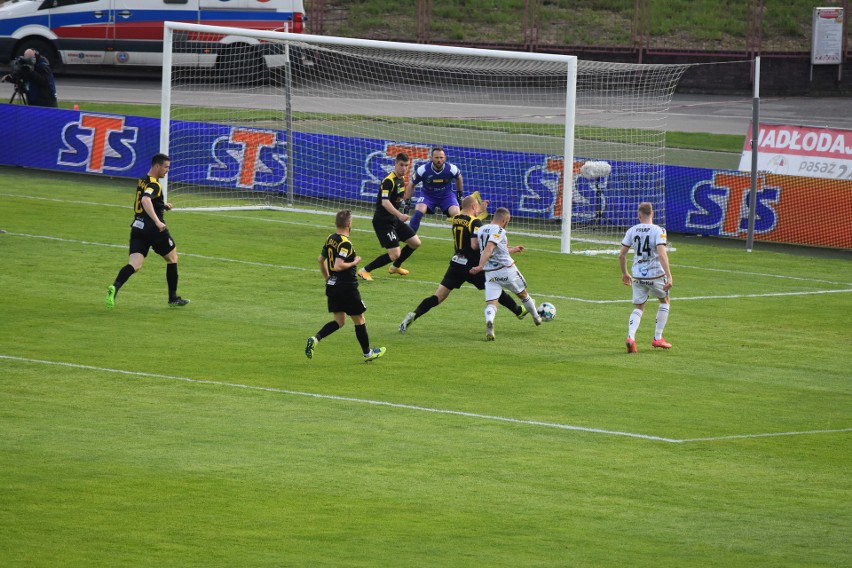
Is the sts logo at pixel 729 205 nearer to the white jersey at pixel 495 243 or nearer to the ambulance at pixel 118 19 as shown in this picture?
the white jersey at pixel 495 243

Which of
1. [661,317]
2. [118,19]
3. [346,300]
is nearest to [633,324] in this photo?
[661,317]

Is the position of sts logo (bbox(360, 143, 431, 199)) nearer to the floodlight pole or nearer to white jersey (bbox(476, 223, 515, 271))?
the floodlight pole

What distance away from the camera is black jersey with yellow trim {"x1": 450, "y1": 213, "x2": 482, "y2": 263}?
17953mm

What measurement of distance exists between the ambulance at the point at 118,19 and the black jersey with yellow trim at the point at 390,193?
22015 millimetres

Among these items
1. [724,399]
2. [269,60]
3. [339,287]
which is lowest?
[724,399]

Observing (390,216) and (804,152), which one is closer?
(390,216)

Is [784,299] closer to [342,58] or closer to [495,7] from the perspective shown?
[342,58]

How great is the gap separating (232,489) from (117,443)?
73.2 inches

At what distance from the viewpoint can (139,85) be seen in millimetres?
45656

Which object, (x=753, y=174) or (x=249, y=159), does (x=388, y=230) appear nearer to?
(x=753, y=174)

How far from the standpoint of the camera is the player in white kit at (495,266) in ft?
57.4

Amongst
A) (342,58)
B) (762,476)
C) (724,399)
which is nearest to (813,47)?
(342,58)

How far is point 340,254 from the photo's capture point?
51.1ft

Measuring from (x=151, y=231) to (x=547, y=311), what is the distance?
19.5 ft
